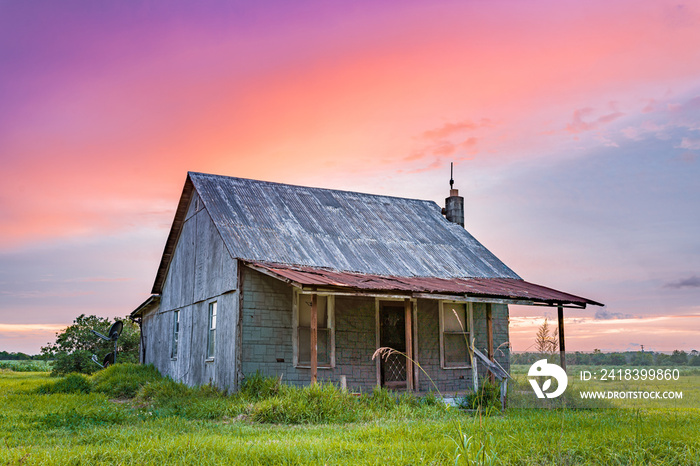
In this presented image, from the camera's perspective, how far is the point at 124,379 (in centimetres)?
1936

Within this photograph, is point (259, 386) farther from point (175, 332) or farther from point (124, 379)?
point (124, 379)

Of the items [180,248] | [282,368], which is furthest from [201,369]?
[180,248]

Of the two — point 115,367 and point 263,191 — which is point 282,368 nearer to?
point 263,191

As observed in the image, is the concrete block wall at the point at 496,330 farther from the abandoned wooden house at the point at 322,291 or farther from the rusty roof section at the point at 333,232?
the rusty roof section at the point at 333,232

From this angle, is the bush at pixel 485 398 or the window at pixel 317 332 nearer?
the bush at pixel 485 398

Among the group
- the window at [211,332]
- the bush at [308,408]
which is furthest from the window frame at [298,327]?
the bush at [308,408]

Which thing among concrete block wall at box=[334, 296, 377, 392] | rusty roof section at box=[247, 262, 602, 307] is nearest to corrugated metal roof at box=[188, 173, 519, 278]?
rusty roof section at box=[247, 262, 602, 307]

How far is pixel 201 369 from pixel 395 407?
683cm

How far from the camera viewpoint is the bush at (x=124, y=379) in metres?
18.1

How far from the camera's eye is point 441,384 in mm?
16766

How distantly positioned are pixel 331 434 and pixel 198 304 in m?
9.62

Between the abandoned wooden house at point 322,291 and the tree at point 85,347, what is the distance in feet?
29.8

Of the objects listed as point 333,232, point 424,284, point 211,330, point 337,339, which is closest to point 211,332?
point 211,330

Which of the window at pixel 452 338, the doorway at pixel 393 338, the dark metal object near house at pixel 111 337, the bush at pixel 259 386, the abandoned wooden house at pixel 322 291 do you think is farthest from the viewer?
the dark metal object near house at pixel 111 337
